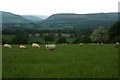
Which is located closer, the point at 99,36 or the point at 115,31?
the point at 115,31

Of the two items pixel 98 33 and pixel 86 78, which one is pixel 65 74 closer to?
pixel 86 78

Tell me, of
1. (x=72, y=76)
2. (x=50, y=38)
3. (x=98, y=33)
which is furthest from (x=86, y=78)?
(x=50, y=38)

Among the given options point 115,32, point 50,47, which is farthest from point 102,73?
point 115,32

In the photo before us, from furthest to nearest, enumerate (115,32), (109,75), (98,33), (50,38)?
(50,38)
(98,33)
(115,32)
(109,75)

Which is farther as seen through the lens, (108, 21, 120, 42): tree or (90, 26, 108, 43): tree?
(90, 26, 108, 43): tree

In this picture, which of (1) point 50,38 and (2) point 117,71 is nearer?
(2) point 117,71

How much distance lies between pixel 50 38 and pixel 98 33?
22507mm

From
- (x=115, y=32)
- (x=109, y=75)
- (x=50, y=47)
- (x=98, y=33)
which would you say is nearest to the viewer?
(x=109, y=75)

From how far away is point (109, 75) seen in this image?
10.2 metres

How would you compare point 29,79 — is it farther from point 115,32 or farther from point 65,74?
point 115,32

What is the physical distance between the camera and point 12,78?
31.6 ft

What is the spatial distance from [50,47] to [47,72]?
12.5 m

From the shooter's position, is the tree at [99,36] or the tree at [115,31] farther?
the tree at [99,36]

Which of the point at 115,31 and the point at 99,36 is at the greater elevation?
the point at 115,31
